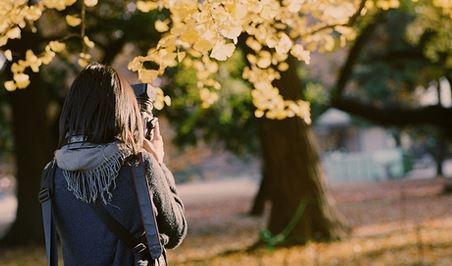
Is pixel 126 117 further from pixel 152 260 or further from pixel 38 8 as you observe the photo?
pixel 38 8

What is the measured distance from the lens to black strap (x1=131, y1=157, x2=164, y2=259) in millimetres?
2455

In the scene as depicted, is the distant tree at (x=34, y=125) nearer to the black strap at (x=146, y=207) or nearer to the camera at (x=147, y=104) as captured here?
the camera at (x=147, y=104)

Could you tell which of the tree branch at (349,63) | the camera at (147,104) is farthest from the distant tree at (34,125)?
the camera at (147,104)

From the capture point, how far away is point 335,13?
3.93m

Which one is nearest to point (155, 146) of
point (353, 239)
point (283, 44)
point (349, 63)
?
point (283, 44)

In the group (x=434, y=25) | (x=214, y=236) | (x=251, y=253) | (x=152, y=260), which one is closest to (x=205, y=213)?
(x=214, y=236)

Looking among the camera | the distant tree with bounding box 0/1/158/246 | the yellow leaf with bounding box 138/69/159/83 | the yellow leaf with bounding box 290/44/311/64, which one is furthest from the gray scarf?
the distant tree with bounding box 0/1/158/246

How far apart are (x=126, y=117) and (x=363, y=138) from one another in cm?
4806

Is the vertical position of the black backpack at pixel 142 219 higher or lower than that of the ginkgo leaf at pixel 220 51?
lower

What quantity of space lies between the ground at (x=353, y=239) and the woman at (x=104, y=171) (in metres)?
5.00

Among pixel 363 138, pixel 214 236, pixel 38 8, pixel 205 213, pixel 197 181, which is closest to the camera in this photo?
pixel 38 8

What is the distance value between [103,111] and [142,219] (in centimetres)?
42

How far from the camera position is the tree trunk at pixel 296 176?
10.1m

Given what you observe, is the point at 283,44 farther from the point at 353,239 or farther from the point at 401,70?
the point at 401,70
